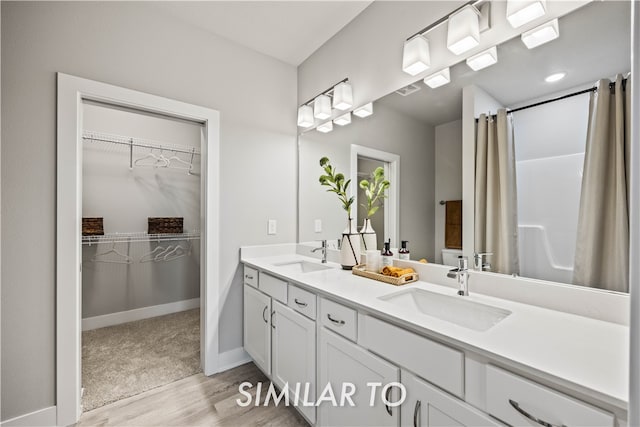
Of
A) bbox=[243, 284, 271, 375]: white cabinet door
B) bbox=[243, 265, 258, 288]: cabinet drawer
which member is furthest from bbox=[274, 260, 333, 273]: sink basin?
bbox=[243, 284, 271, 375]: white cabinet door

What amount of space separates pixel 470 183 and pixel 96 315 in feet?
11.7

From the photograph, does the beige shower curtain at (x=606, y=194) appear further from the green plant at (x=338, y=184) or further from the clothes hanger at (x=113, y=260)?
the clothes hanger at (x=113, y=260)

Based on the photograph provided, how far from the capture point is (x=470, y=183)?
140cm

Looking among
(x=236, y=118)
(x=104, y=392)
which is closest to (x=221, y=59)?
(x=236, y=118)

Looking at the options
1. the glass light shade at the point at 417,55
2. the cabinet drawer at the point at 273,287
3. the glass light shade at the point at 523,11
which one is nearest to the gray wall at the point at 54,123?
the cabinet drawer at the point at 273,287

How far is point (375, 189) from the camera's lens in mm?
1899

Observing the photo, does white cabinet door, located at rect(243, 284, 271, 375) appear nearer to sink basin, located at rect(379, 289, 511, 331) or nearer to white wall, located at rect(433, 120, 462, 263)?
sink basin, located at rect(379, 289, 511, 331)

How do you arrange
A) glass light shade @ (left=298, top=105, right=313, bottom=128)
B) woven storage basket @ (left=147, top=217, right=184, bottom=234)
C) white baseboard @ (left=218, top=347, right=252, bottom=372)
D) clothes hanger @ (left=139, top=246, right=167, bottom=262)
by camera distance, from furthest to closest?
clothes hanger @ (left=139, top=246, right=167, bottom=262), woven storage basket @ (left=147, top=217, right=184, bottom=234), glass light shade @ (left=298, top=105, right=313, bottom=128), white baseboard @ (left=218, top=347, right=252, bottom=372)

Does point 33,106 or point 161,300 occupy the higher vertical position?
point 33,106

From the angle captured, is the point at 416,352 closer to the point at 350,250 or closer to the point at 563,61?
the point at 350,250

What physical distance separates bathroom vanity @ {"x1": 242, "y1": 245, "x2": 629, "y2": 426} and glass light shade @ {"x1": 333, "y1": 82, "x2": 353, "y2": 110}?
118 cm

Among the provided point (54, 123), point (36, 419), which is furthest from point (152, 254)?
point (54, 123)

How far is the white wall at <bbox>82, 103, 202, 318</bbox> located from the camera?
2.92 meters

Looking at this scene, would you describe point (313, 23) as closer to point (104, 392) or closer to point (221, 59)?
point (221, 59)
